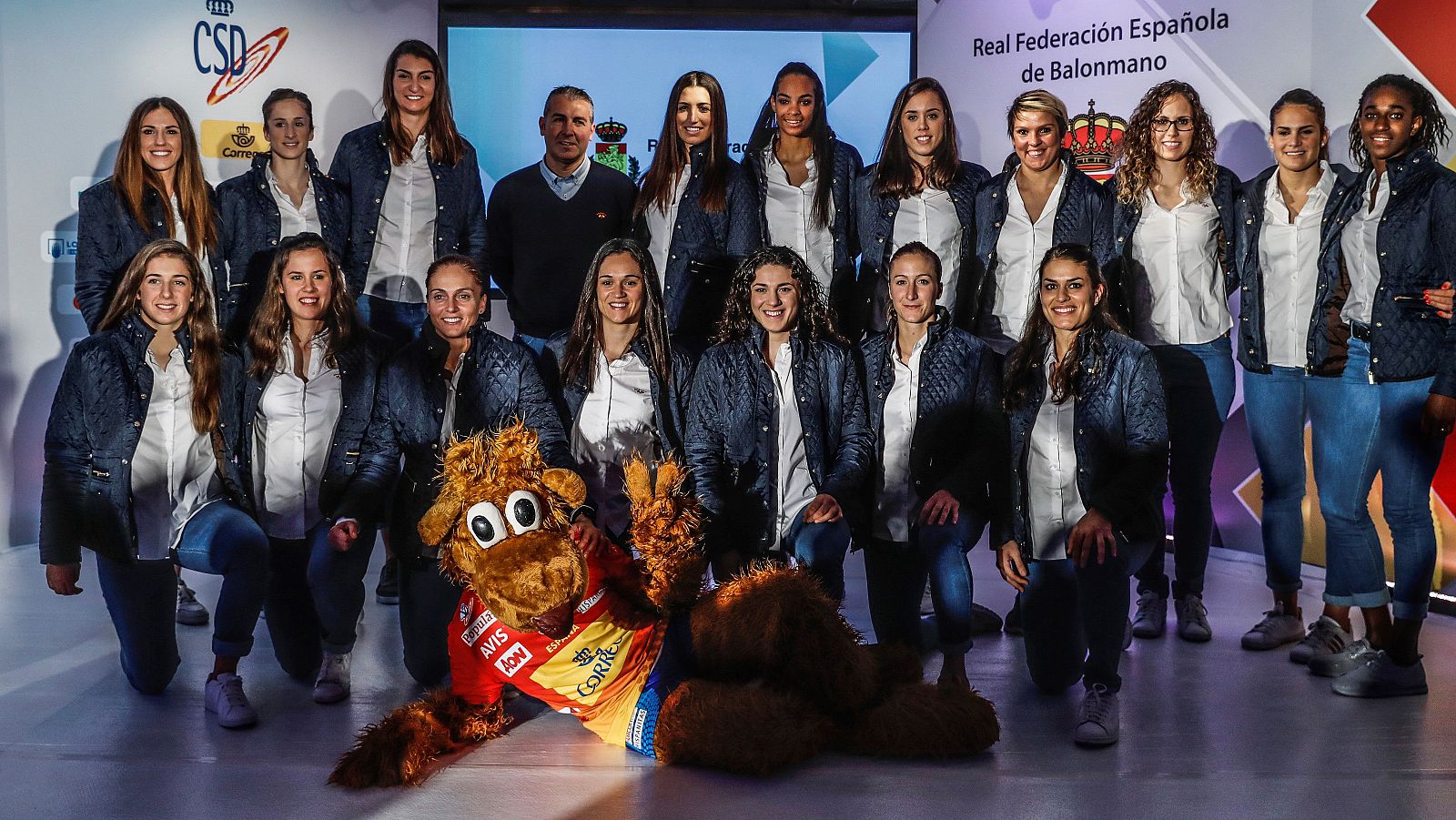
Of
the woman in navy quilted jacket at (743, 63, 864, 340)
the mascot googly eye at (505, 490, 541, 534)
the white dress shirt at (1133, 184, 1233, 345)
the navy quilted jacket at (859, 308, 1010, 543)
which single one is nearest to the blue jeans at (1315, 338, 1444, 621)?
the white dress shirt at (1133, 184, 1233, 345)

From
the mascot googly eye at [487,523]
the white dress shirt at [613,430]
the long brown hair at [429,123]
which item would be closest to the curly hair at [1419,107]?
the white dress shirt at [613,430]

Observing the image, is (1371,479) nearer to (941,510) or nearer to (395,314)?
(941,510)

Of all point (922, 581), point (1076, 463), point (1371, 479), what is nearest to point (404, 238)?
point (922, 581)

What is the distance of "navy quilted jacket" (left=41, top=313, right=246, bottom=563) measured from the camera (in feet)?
10.3

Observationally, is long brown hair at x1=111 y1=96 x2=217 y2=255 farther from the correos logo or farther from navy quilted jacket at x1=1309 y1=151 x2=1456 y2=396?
navy quilted jacket at x1=1309 y1=151 x2=1456 y2=396

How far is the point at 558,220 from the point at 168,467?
1443mm

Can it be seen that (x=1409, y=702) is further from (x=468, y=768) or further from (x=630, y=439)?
(x=468, y=768)

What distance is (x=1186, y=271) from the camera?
149 inches

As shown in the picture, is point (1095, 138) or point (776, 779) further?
point (1095, 138)

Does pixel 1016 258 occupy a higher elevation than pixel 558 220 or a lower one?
lower

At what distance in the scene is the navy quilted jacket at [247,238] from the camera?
386 centimetres

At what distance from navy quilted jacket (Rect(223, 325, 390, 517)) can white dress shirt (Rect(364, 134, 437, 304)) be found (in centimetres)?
61

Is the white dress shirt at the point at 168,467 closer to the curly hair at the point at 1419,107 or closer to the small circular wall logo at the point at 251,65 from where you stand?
the small circular wall logo at the point at 251,65

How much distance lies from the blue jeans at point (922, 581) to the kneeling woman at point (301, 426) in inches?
54.8
